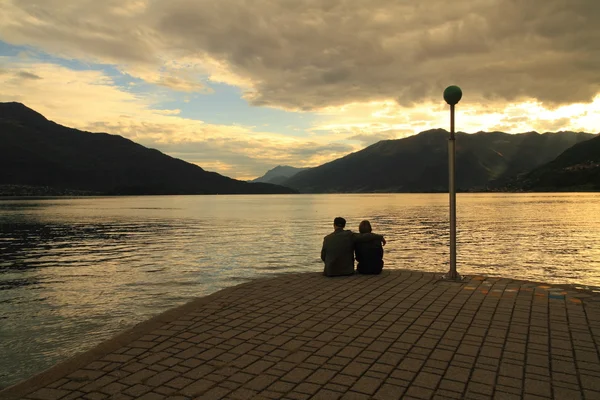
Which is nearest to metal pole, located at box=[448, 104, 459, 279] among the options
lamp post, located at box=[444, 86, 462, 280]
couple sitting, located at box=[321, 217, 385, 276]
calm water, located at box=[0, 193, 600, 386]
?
lamp post, located at box=[444, 86, 462, 280]

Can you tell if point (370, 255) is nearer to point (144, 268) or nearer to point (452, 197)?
point (452, 197)

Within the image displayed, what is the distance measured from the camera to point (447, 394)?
15.1 feet

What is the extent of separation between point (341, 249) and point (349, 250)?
A: 0.84ft

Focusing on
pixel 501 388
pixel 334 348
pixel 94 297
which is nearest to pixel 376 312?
pixel 334 348

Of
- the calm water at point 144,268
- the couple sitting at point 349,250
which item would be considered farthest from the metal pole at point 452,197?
the calm water at point 144,268

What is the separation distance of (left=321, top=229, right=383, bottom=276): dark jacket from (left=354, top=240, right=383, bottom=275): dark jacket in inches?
8.4

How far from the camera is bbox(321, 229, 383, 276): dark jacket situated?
11.4 metres

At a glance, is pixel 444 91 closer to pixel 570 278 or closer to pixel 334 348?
pixel 334 348

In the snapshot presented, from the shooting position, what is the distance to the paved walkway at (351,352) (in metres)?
4.79

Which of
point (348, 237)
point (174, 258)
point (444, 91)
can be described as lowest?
point (174, 258)

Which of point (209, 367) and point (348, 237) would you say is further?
point (348, 237)

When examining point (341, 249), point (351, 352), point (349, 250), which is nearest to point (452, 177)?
point (349, 250)

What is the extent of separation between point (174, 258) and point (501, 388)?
19225 millimetres

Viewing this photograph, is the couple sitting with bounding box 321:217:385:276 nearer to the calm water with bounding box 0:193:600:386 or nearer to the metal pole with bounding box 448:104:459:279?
the metal pole with bounding box 448:104:459:279
